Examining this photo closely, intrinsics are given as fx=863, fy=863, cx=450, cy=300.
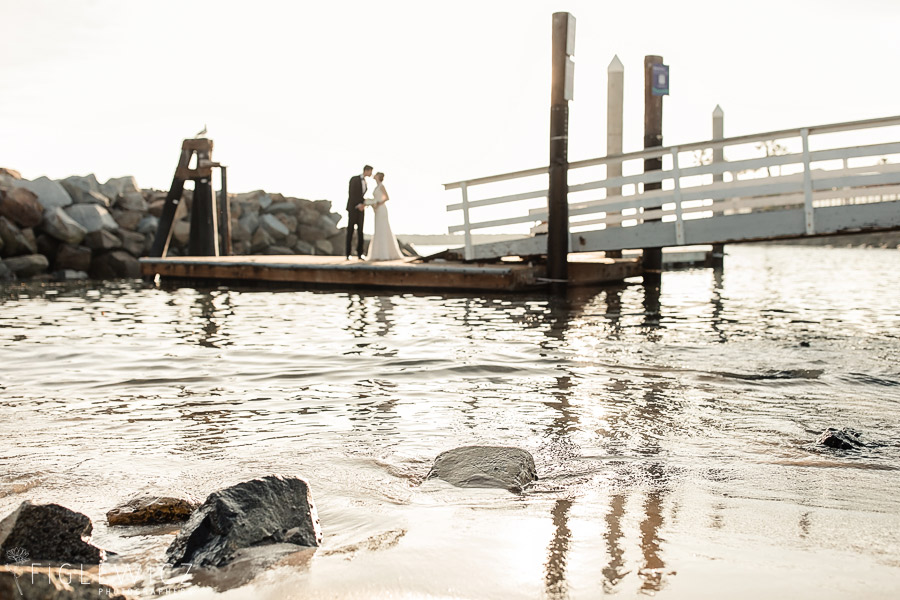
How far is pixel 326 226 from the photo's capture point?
28.4 metres

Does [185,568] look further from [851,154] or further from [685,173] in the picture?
[685,173]

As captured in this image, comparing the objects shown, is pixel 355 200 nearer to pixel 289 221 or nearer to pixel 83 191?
pixel 83 191

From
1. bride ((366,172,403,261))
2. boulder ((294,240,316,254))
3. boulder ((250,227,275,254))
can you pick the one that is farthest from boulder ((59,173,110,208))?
bride ((366,172,403,261))

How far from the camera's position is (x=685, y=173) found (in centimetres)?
1325

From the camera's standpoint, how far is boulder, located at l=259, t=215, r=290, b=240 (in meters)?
26.9

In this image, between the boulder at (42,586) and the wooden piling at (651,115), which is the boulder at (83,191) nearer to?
the wooden piling at (651,115)

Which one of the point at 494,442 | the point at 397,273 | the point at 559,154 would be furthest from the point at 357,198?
the point at 494,442

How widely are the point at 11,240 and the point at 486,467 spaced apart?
20044 millimetres

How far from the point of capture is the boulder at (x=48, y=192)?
22.8 metres

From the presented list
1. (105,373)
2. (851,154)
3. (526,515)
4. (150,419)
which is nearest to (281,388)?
(150,419)

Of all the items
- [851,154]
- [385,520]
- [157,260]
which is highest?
[851,154]

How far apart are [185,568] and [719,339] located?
7.64 metres

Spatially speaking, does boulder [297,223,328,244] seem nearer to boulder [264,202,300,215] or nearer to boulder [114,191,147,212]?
boulder [264,202,300,215]

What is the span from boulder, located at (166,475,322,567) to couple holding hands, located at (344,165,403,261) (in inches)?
508
